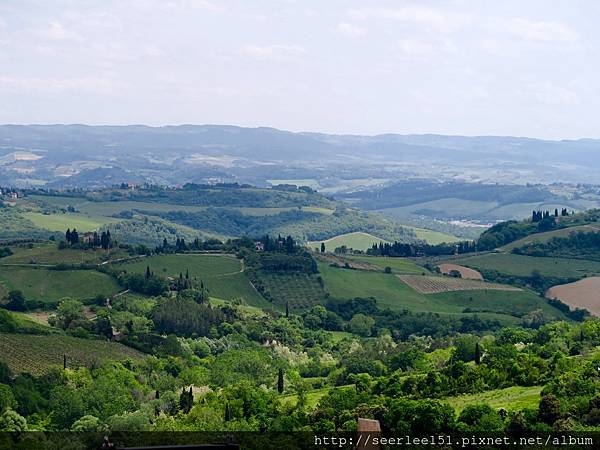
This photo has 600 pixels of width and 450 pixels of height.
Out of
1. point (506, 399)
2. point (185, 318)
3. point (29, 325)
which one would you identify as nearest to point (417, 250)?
point (185, 318)

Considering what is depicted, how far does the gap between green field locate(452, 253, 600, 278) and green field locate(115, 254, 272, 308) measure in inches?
1722

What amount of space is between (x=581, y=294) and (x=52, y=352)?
3327 inches

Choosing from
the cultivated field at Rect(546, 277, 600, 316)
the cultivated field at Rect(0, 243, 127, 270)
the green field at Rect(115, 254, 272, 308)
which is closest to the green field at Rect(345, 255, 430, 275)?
the cultivated field at Rect(546, 277, 600, 316)

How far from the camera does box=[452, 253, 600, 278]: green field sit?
162750mm

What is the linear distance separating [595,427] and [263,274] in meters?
107

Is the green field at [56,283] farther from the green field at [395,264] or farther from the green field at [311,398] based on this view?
the green field at [311,398]

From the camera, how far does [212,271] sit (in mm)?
150375

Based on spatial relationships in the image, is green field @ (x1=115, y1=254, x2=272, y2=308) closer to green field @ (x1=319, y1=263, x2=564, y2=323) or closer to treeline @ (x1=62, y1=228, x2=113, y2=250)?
treeline @ (x1=62, y1=228, x2=113, y2=250)

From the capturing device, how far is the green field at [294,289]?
474 feet

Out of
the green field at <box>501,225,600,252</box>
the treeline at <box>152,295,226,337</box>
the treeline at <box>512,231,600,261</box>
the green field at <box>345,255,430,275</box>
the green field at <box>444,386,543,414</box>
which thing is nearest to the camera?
the green field at <box>444,386,543,414</box>

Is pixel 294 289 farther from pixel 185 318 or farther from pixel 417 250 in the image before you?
pixel 417 250

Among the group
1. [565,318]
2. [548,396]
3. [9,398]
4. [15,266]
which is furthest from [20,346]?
[565,318]

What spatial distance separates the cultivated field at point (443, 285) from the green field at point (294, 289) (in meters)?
15.2

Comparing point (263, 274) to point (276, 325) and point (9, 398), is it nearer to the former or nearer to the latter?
point (276, 325)
